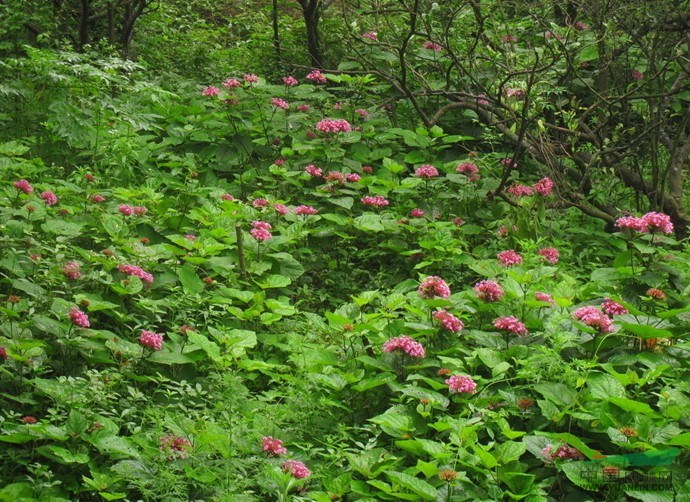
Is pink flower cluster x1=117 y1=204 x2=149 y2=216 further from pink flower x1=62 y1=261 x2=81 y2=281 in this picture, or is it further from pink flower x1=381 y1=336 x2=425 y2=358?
pink flower x1=381 y1=336 x2=425 y2=358

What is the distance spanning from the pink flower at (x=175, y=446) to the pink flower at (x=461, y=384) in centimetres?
101

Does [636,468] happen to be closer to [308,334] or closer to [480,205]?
[308,334]

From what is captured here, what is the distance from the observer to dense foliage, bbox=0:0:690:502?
301 centimetres

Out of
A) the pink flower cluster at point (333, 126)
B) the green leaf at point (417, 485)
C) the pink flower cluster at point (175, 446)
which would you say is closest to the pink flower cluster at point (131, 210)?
the pink flower cluster at point (333, 126)

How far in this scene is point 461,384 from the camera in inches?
128

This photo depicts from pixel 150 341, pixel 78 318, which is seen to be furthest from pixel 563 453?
pixel 78 318

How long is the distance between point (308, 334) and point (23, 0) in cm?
462

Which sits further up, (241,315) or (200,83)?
(200,83)

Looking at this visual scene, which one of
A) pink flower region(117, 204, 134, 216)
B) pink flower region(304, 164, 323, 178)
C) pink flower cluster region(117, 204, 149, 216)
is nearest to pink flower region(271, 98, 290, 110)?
pink flower region(304, 164, 323, 178)

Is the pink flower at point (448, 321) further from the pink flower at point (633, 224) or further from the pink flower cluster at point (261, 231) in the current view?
the pink flower cluster at point (261, 231)

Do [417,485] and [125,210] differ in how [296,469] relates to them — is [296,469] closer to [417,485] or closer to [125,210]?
[417,485]

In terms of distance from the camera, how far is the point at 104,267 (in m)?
3.96

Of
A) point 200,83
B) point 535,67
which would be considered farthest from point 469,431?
point 200,83

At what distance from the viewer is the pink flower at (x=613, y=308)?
355cm
